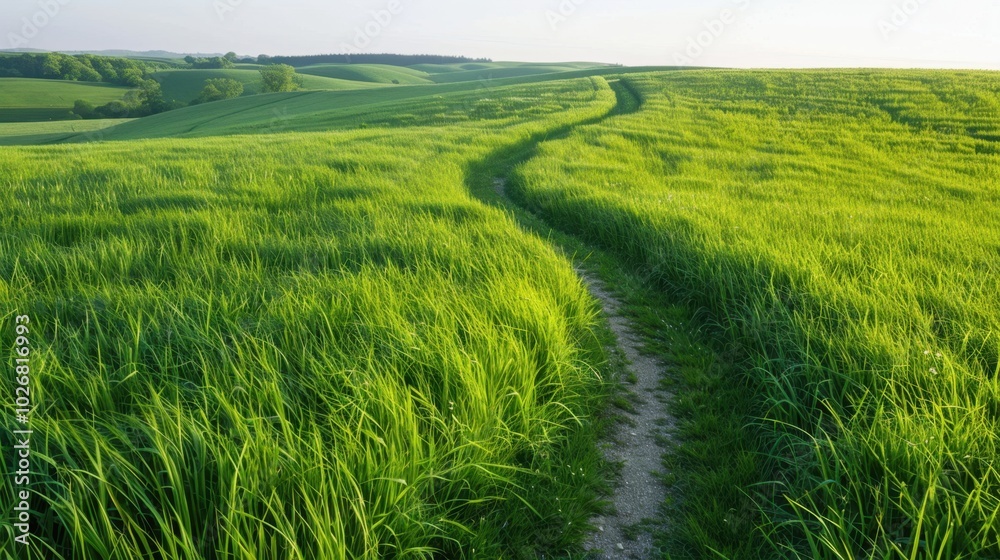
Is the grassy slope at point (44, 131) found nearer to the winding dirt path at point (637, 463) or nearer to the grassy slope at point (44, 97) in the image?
the grassy slope at point (44, 97)

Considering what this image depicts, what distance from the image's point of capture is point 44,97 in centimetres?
6956

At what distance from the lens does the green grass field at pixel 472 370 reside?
2238mm

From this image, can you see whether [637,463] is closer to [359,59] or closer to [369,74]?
[369,74]

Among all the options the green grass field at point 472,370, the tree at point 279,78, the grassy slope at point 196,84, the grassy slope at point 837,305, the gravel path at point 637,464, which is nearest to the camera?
the green grass field at point 472,370

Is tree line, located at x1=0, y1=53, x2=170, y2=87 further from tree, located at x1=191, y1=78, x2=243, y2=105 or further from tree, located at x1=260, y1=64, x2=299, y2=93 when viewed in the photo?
tree, located at x1=260, y1=64, x2=299, y2=93

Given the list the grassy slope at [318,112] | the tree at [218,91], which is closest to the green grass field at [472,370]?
the grassy slope at [318,112]

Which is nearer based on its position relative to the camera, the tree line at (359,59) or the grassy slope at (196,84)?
the grassy slope at (196,84)

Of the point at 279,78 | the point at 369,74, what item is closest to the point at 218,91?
the point at 279,78

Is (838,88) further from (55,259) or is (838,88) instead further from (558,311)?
(55,259)

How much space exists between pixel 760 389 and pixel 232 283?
426 centimetres

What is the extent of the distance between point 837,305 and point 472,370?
3.21m

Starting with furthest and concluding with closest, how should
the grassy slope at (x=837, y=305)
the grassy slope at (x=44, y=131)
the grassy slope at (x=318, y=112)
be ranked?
the grassy slope at (x=44, y=131) → the grassy slope at (x=318, y=112) → the grassy slope at (x=837, y=305)

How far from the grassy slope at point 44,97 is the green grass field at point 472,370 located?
72712mm

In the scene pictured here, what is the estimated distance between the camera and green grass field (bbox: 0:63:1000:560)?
7.34 feet
